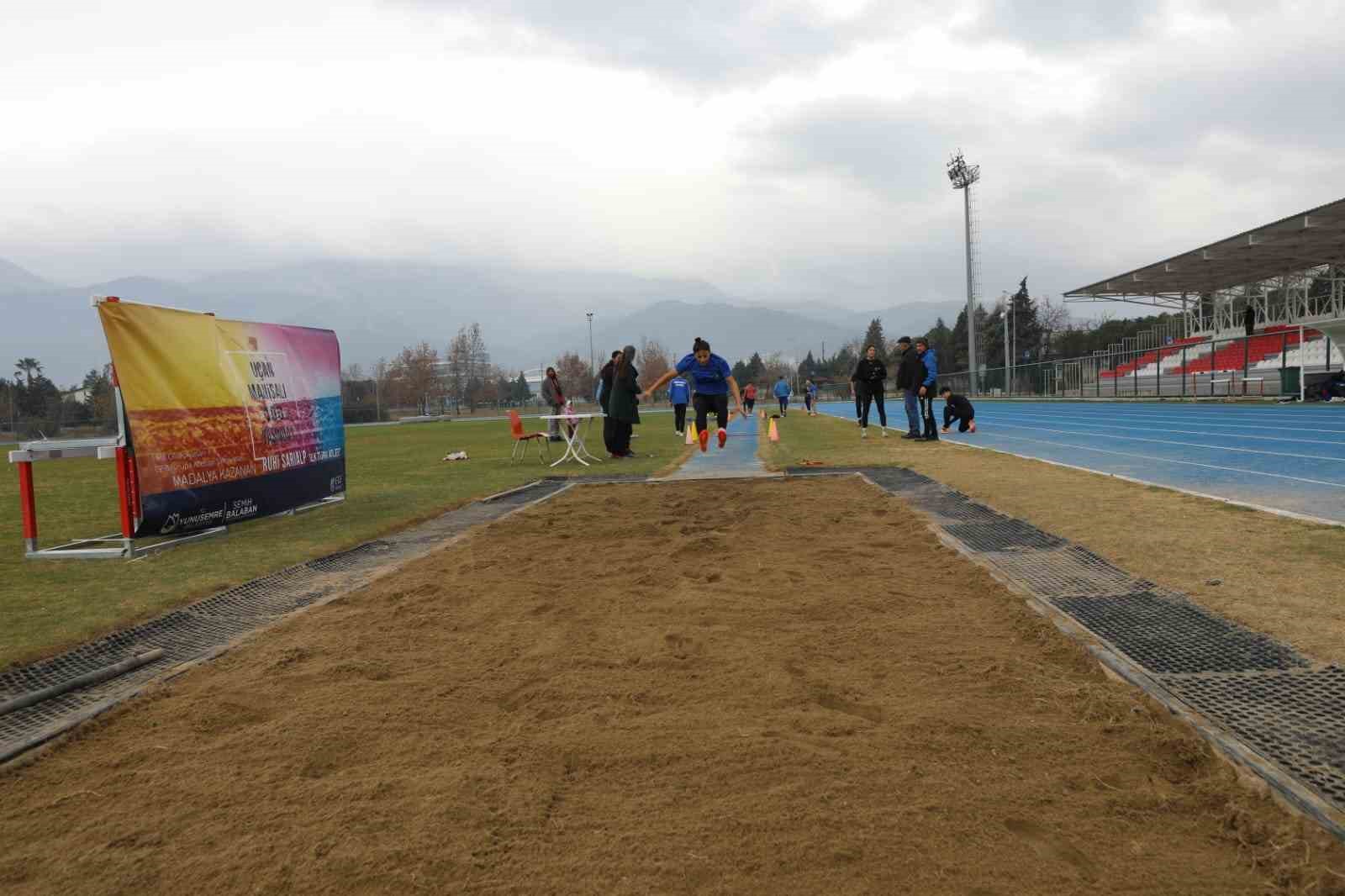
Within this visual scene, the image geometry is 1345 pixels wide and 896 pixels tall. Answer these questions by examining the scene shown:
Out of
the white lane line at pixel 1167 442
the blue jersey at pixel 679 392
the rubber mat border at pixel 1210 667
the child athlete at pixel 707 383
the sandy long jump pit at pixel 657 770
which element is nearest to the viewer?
the sandy long jump pit at pixel 657 770

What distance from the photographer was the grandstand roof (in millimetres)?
31812

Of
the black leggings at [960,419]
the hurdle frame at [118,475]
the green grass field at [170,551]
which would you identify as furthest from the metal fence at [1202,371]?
the hurdle frame at [118,475]

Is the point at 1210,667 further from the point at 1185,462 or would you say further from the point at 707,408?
the point at 1185,462

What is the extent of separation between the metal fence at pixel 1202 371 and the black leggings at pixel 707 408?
16694 millimetres

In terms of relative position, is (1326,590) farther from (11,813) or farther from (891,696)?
(11,813)

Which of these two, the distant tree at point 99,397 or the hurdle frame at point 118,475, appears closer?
the hurdle frame at point 118,475

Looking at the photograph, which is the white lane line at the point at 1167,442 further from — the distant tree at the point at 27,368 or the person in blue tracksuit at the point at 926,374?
the distant tree at the point at 27,368

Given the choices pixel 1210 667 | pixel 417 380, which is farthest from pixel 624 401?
pixel 417 380

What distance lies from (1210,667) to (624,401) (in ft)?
41.8

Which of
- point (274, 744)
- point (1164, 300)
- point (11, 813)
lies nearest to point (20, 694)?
point (11, 813)

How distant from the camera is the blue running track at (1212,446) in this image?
8.72 m

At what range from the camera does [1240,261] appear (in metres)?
39.6

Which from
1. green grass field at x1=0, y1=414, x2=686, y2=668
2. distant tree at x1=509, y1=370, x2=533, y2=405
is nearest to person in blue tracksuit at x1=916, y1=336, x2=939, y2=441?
green grass field at x1=0, y1=414, x2=686, y2=668

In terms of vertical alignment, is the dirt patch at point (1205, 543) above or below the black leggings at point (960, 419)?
below
